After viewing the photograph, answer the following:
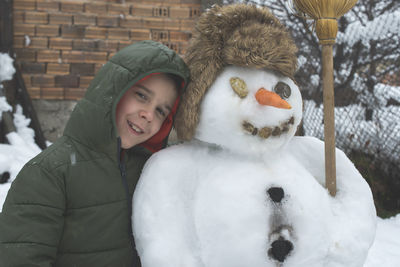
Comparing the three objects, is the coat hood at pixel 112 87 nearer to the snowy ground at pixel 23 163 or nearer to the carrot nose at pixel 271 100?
the carrot nose at pixel 271 100

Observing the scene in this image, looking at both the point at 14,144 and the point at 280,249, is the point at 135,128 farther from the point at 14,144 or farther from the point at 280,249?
the point at 14,144

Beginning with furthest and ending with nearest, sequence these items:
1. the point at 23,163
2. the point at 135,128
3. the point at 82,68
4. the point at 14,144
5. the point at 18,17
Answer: the point at 82,68 → the point at 18,17 → the point at 14,144 → the point at 23,163 → the point at 135,128

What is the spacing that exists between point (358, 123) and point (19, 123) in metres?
3.22

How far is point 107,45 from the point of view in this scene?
386 centimetres

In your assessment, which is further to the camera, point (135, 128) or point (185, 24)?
point (185, 24)

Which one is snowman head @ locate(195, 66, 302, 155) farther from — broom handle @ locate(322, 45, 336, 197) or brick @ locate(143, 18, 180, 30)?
brick @ locate(143, 18, 180, 30)

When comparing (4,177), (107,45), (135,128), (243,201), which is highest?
(107,45)

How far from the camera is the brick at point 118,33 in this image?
385 centimetres

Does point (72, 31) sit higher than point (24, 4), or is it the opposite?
point (24, 4)

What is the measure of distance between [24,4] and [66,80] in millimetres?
838

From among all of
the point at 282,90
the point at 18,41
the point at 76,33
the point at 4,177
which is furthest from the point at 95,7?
the point at 282,90

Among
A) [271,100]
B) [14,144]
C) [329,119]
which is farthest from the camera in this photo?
[14,144]

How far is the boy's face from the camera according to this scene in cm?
131

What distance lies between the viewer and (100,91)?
129 cm
